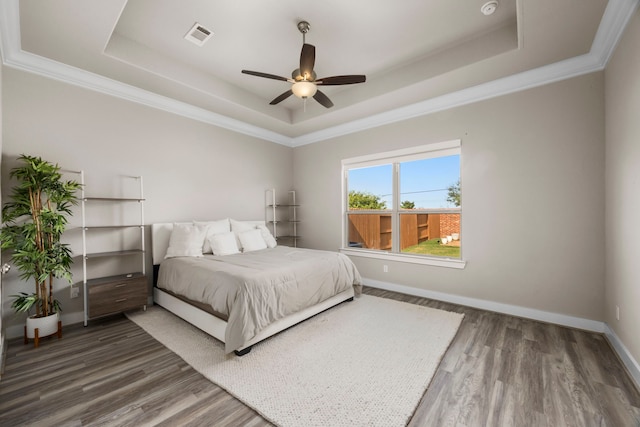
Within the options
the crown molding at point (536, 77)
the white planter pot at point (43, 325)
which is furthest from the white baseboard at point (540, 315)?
the white planter pot at point (43, 325)

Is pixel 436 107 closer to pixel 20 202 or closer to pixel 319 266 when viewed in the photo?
pixel 319 266

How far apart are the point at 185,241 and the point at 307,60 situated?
2593 mm

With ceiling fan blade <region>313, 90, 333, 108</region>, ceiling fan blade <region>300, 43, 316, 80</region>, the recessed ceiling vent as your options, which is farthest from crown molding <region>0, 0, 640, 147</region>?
ceiling fan blade <region>300, 43, 316, 80</region>

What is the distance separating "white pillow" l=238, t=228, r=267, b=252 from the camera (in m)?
3.92

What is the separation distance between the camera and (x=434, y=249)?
12.7 feet

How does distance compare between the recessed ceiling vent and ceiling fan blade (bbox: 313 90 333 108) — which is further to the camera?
ceiling fan blade (bbox: 313 90 333 108)

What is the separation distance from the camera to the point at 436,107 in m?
3.66

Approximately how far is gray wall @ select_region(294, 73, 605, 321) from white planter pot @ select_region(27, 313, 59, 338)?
163 inches

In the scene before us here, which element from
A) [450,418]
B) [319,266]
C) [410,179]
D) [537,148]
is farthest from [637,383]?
[410,179]

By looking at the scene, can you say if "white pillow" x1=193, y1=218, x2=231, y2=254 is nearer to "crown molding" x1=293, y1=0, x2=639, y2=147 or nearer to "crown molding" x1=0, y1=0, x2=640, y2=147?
"crown molding" x1=0, y1=0, x2=640, y2=147

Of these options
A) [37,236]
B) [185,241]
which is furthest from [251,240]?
[37,236]

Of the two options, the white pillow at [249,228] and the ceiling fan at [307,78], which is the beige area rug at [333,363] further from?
the ceiling fan at [307,78]

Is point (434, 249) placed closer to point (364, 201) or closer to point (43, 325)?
point (364, 201)

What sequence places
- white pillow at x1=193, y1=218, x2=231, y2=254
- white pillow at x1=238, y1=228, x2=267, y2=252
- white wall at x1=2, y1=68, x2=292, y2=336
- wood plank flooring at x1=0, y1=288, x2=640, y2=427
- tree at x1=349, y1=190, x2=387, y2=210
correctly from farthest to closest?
tree at x1=349, y1=190, x2=387, y2=210 < white pillow at x1=238, y1=228, x2=267, y2=252 < white pillow at x1=193, y1=218, x2=231, y2=254 < white wall at x1=2, y1=68, x2=292, y2=336 < wood plank flooring at x1=0, y1=288, x2=640, y2=427
